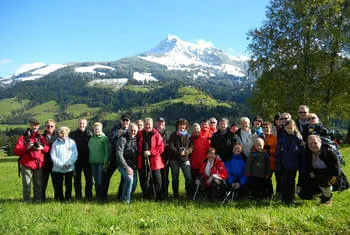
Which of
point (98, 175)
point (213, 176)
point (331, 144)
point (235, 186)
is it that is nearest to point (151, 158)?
point (98, 175)

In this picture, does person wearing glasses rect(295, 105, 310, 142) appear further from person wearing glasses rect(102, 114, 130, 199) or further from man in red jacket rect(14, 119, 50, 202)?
man in red jacket rect(14, 119, 50, 202)

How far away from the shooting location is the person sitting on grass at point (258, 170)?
881 cm

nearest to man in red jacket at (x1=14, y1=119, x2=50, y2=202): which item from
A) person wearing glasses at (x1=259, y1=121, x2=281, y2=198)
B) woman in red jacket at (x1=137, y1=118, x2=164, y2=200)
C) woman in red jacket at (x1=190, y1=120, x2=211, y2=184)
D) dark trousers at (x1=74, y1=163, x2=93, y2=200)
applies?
dark trousers at (x1=74, y1=163, x2=93, y2=200)

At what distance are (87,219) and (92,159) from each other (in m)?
2.95

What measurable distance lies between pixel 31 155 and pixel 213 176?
6.01 metres

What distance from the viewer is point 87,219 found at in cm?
681

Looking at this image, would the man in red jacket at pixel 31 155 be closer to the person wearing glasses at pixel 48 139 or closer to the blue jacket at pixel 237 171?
the person wearing glasses at pixel 48 139

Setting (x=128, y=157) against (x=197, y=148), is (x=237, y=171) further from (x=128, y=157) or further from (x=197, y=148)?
(x=128, y=157)

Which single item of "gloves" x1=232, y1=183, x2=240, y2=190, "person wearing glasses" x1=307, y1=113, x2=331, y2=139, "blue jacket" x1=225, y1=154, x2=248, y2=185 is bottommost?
"gloves" x1=232, y1=183, x2=240, y2=190

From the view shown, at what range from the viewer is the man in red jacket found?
30.0 feet

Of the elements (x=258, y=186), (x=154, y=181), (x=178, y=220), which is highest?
(x=154, y=181)

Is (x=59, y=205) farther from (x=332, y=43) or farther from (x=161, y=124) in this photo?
(x=332, y=43)

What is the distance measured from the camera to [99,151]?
945 centimetres

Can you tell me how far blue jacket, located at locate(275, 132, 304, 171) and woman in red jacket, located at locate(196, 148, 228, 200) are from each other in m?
1.98
